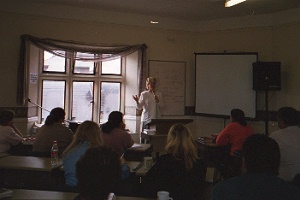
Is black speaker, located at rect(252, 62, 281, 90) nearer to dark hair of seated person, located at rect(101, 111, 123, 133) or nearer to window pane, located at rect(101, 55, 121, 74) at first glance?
window pane, located at rect(101, 55, 121, 74)

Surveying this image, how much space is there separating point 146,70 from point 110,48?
2.93ft

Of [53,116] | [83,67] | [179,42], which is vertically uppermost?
[179,42]

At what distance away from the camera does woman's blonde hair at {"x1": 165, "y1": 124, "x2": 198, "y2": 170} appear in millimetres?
3023

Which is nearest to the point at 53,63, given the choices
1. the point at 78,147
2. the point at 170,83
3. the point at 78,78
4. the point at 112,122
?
the point at 78,78

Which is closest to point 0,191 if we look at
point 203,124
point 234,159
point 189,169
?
point 189,169

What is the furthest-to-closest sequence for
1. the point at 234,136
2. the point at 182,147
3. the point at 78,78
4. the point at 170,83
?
the point at 170,83 → the point at 78,78 → the point at 234,136 → the point at 182,147

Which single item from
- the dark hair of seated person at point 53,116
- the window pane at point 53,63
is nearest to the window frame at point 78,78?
the window pane at point 53,63

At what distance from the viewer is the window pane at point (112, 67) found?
7.12m

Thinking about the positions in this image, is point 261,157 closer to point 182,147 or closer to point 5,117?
point 182,147

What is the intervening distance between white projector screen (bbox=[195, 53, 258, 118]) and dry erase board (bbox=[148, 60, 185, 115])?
0.34 meters

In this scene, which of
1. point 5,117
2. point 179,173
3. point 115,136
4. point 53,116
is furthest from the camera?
point 5,117

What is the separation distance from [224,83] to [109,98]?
2.43m

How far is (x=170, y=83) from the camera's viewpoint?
7.34 m

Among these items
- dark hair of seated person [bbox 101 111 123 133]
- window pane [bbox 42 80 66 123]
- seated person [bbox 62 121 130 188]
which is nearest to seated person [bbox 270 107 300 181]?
seated person [bbox 62 121 130 188]
